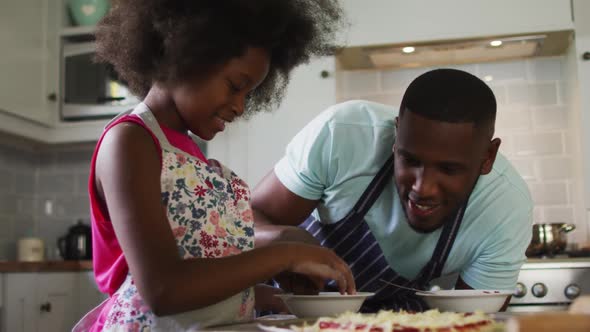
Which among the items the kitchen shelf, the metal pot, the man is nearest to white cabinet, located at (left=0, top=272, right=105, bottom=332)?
the kitchen shelf

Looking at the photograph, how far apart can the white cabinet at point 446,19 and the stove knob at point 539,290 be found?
2.95 feet

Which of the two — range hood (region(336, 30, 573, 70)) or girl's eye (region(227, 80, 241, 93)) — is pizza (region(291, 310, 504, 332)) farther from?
range hood (region(336, 30, 573, 70))

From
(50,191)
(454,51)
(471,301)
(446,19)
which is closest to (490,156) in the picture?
(471,301)

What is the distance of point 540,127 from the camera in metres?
2.92

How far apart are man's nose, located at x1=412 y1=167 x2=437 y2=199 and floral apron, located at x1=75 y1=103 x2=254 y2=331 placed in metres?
0.35

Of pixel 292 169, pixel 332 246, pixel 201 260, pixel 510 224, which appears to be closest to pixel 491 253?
pixel 510 224

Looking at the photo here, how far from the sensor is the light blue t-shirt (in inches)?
57.7

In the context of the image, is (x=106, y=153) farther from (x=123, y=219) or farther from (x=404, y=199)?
(x=404, y=199)

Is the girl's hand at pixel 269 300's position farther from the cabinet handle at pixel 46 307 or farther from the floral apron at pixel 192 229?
the cabinet handle at pixel 46 307

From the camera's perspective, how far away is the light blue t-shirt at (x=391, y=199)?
1.47 m

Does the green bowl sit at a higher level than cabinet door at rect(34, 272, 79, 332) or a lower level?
higher

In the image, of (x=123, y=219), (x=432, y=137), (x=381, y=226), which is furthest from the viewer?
(x=381, y=226)

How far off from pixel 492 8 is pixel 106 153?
2.03m

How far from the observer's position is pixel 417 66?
303 cm
